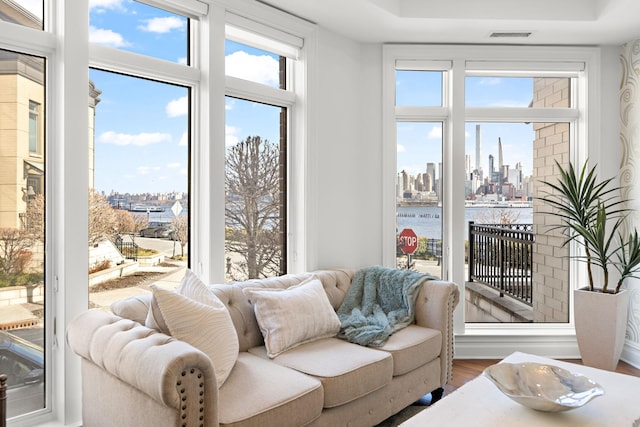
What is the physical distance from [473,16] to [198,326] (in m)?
3.03

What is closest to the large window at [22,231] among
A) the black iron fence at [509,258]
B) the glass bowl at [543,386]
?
the glass bowl at [543,386]

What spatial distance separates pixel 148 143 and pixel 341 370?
1780 millimetres

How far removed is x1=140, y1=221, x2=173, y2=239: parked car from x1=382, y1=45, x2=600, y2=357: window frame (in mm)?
1896

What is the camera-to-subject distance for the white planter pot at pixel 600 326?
132 inches

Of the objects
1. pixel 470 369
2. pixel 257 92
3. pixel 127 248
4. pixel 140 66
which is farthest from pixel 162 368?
pixel 470 369

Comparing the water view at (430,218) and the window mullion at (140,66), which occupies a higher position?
the window mullion at (140,66)

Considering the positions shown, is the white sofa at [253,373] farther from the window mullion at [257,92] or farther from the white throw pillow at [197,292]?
the window mullion at [257,92]

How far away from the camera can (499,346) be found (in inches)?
151

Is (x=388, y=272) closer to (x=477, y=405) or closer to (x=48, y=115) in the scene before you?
(x=477, y=405)

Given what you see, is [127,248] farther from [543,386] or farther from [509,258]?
[509,258]

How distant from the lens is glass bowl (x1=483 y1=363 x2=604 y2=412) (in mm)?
1710

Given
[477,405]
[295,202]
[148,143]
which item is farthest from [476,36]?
[477,405]

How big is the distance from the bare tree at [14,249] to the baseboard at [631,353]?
4.52 metres

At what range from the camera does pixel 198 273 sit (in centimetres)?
292
